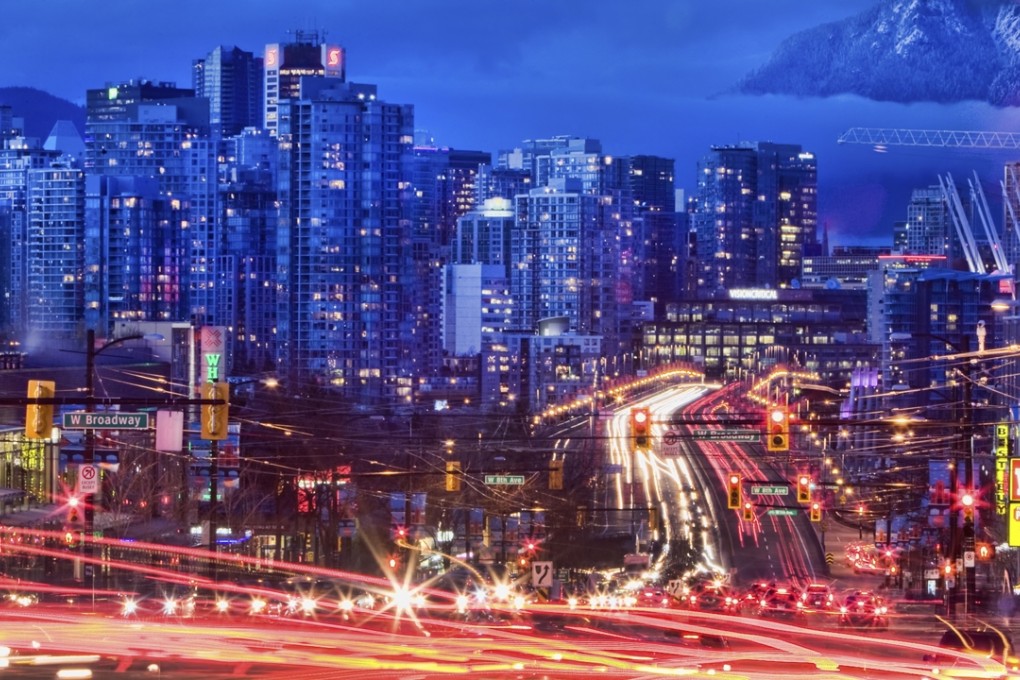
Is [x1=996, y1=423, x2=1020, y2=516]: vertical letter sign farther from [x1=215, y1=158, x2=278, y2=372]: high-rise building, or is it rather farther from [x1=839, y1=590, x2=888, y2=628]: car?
[x1=215, y1=158, x2=278, y2=372]: high-rise building

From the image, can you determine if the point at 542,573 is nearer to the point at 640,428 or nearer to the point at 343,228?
the point at 640,428

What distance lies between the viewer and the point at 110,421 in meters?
34.2

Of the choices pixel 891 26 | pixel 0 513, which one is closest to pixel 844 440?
pixel 891 26

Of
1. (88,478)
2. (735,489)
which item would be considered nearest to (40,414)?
(88,478)

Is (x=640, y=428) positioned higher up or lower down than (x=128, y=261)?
lower down

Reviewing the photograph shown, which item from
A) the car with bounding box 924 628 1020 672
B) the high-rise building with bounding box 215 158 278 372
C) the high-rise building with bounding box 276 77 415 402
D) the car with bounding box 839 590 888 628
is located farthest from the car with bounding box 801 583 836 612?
the high-rise building with bounding box 215 158 278 372

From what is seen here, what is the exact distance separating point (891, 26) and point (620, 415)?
32418mm

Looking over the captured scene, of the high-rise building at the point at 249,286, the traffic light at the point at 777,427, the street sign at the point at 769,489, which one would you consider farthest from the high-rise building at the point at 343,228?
the traffic light at the point at 777,427

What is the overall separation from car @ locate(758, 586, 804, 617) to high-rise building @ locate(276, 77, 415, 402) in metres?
108

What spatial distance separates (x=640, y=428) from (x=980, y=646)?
25.8 ft

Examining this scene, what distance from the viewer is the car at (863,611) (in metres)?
47.3

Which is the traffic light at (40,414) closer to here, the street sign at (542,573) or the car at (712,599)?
the street sign at (542,573)

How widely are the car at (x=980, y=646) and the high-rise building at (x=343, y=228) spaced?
125 m

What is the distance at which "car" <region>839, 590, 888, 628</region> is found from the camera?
47.3 metres
